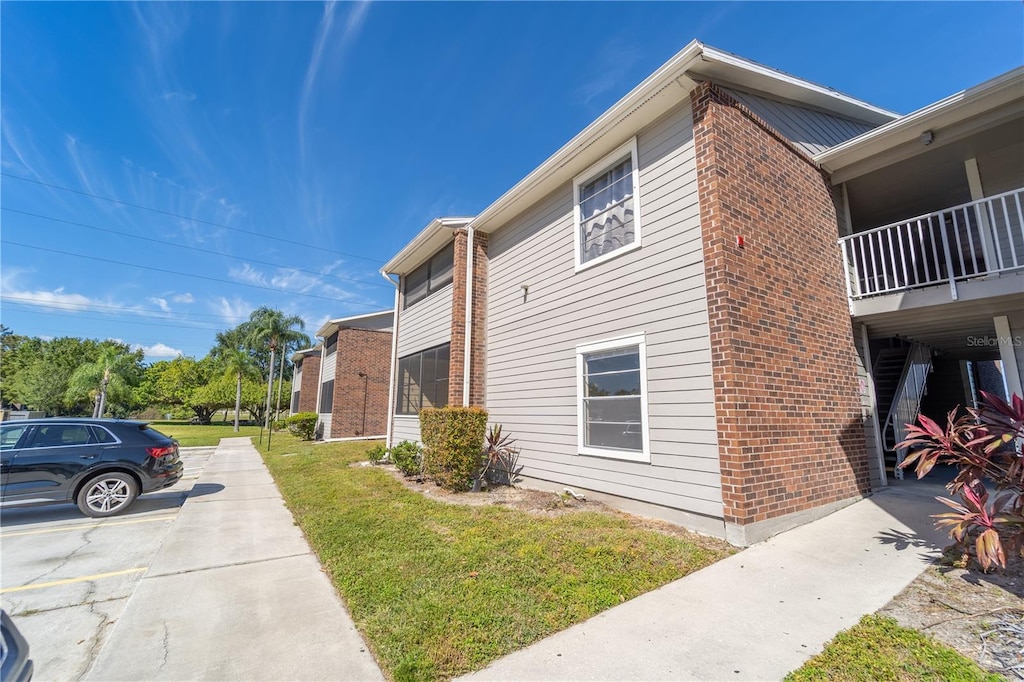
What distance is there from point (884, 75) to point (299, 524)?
1273 cm

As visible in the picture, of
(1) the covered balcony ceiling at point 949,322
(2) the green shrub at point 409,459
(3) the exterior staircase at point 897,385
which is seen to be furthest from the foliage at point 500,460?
(3) the exterior staircase at point 897,385

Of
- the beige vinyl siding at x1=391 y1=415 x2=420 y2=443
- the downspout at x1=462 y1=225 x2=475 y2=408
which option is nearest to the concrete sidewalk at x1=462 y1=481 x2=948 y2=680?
the downspout at x1=462 y1=225 x2=475 y2=408

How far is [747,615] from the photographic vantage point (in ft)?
10.0

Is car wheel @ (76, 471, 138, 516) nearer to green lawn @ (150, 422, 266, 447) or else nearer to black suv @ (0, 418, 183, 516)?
black suv @ (0, 418, 183, 516)

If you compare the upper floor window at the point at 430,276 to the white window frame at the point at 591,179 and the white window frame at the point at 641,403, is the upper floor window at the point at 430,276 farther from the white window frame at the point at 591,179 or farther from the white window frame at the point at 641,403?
the white window frame at the point at 641,403

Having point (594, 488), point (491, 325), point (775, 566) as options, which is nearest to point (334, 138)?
point (491, 325)

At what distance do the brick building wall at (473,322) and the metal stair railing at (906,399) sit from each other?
7788mm

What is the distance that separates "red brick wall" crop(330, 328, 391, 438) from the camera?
18469 mm

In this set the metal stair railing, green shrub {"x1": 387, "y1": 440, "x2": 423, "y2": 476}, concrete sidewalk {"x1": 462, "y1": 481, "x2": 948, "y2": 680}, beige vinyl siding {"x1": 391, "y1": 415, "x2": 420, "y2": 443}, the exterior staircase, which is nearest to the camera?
concrete sidewalk {"x1": 462, "y1": 481, "x2": 948, "y2": 680}

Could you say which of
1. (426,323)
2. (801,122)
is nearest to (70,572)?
(426,323)

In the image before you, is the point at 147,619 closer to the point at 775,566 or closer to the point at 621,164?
the point at 775,566

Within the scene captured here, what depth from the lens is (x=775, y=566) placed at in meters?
3.92

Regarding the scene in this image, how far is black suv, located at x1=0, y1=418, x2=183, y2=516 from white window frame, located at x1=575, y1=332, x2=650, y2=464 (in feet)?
22.5

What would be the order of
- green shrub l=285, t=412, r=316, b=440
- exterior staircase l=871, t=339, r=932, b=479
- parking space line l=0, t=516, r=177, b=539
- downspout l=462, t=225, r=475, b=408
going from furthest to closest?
green shrub l=285, t=412, r=316, b=440
downspout l=462, t=225, r=475, b=408
exterior staircase l=871, t=339, r=932, b=479
parking space line l=0, t=516, r=177, b=539
